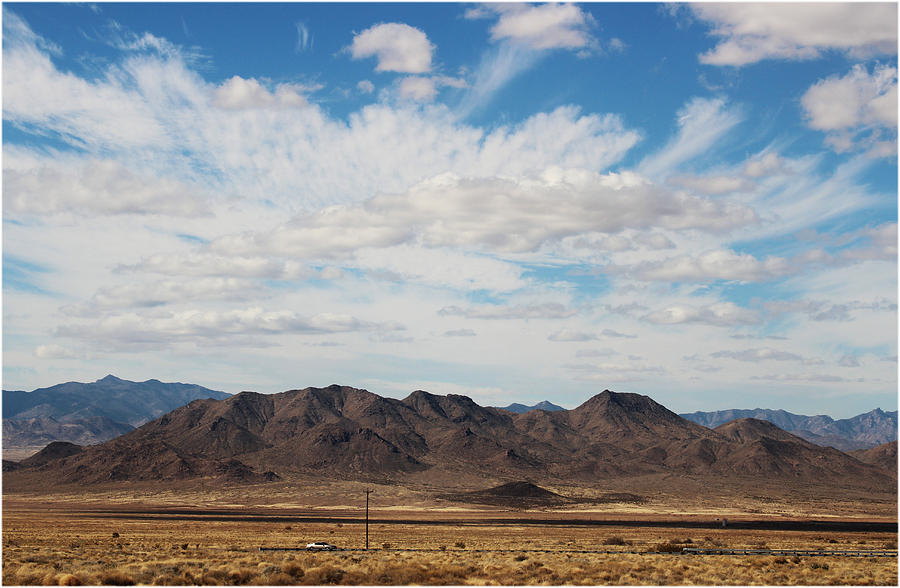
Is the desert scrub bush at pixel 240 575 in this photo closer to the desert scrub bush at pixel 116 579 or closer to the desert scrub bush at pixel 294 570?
the desert scrub bush at pixel 294 570

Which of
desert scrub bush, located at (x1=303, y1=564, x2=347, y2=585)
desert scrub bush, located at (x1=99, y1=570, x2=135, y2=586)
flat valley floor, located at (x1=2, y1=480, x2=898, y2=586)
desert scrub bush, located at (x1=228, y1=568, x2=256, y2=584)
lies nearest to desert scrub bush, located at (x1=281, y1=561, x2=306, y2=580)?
flat valley floor, located at (x1=2, y1=480, x2=898, y2=586)

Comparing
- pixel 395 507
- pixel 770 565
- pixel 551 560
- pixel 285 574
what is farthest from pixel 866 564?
pixel 395 507

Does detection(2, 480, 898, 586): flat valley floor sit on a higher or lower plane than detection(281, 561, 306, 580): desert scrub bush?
lower

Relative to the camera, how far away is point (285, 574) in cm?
4009

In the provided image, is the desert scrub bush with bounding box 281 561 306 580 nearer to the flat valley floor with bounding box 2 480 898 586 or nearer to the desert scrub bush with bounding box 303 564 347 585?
the flat valley floor with bounding box 2 480 898 586

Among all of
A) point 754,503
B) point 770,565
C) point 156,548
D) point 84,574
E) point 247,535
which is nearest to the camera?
point 84,574

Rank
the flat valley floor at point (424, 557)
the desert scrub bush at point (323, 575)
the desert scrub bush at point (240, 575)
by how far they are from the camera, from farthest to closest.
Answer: the flat valley floor at point (424, 557), the desert scrub bush at point (323, 575), the desert scrub bush at point (240, 575)

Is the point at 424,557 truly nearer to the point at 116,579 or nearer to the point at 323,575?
the point at 323,575

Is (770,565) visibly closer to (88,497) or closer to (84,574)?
(84,574)

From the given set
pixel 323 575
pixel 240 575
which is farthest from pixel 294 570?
pixel 240 575

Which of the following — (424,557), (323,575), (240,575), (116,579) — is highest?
(116,579)

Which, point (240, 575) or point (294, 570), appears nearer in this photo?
point (240, 575)

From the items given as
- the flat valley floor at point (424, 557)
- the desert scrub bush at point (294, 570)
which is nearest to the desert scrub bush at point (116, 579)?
the flat valley floor at point (424, 557)

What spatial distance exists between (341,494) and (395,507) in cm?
2942
